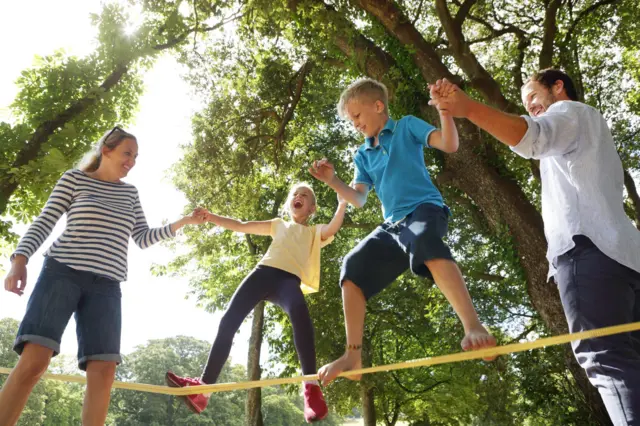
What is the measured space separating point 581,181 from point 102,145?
8.08 feet

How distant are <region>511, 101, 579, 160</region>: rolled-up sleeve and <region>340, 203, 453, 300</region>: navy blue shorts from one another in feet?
2.43

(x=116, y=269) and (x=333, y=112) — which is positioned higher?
(x=333, y=112)

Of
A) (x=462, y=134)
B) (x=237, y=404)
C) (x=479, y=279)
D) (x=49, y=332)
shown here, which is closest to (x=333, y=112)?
(x=479, y=279)

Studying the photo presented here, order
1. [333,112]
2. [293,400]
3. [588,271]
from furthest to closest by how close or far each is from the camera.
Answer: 1. [293,400]
2. [333,112]
3. [588,271]

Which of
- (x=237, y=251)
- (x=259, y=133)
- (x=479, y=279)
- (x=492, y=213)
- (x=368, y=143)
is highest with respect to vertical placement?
(x=259, y=133)

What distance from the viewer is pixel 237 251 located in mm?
15578

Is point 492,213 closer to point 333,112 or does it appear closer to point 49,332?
point 49,332

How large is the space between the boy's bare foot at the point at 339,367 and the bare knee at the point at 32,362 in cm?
126

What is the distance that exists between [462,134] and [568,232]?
15.6 feet

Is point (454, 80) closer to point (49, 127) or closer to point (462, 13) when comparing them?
point (462, 13)

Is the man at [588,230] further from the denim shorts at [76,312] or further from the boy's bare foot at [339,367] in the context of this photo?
the denim shorts at [76,312]

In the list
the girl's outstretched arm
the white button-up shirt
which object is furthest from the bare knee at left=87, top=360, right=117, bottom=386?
the white button-up shirt

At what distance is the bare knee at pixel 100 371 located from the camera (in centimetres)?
247

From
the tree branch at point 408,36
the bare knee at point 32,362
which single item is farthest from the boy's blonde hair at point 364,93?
the tree branch at point 408,36
